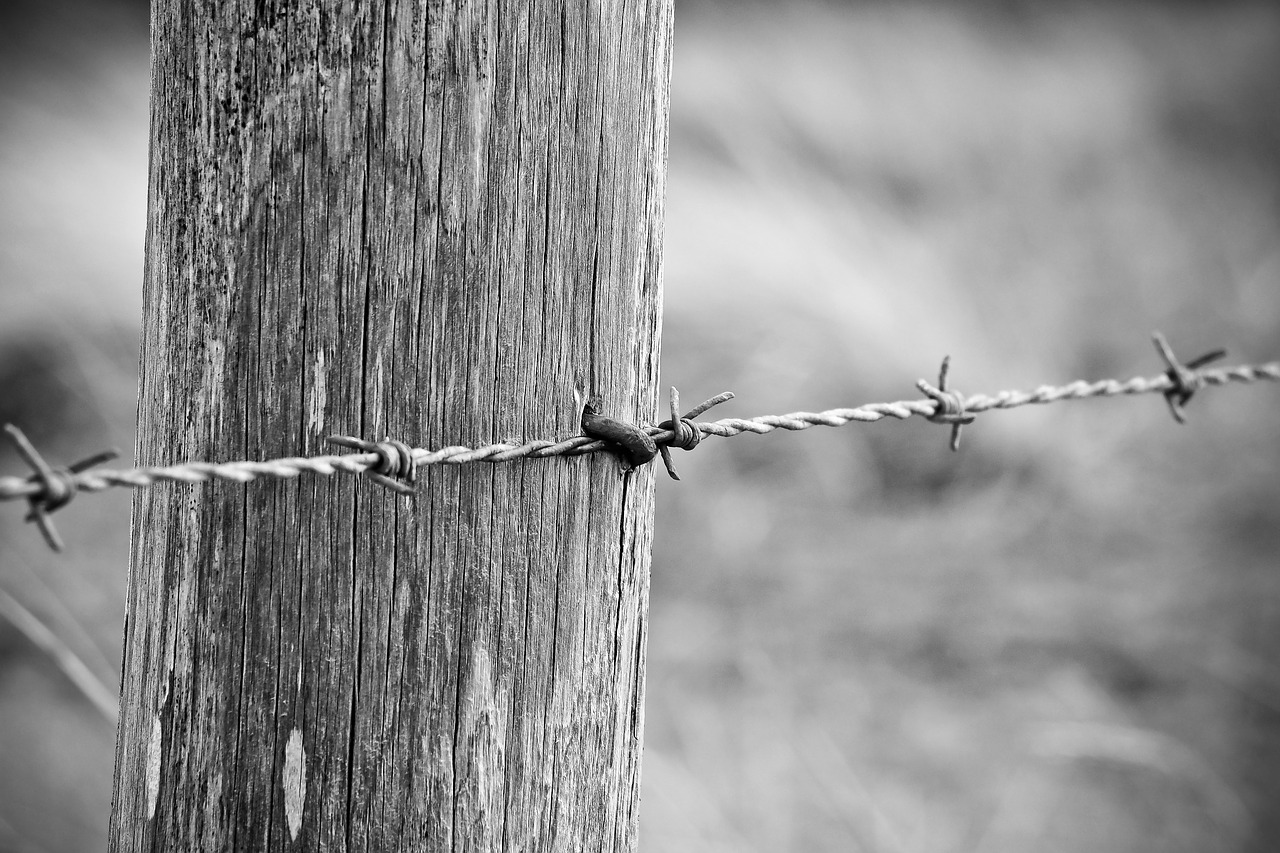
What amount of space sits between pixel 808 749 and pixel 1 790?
3.49 m

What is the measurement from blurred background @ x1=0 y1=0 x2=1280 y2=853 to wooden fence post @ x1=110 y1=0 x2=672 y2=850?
173cm

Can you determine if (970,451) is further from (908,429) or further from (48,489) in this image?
(48,489)

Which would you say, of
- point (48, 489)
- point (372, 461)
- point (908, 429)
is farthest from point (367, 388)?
point (908, 429)

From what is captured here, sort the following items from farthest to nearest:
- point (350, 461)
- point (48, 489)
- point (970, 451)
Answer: point (970, 451) → point (350, 461) → point (48, 489)

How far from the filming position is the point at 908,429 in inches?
206

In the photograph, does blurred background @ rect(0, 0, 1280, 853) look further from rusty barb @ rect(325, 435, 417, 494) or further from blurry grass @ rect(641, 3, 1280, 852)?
rusty barb @ rect(325, 435, 417, 494)

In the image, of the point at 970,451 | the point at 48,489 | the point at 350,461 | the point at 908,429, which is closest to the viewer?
the point at 48,489

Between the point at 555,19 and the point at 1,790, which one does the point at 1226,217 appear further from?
the point at 1,790

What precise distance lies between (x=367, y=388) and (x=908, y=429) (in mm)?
4664

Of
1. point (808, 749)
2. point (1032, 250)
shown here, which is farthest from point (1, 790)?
point (1032, 250)

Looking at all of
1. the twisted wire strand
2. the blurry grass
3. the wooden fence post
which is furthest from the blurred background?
the twisted wire strand

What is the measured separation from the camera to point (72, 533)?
15.5ft

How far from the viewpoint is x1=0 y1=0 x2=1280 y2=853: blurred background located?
3963mm

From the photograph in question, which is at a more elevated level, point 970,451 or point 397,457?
point 970,451
